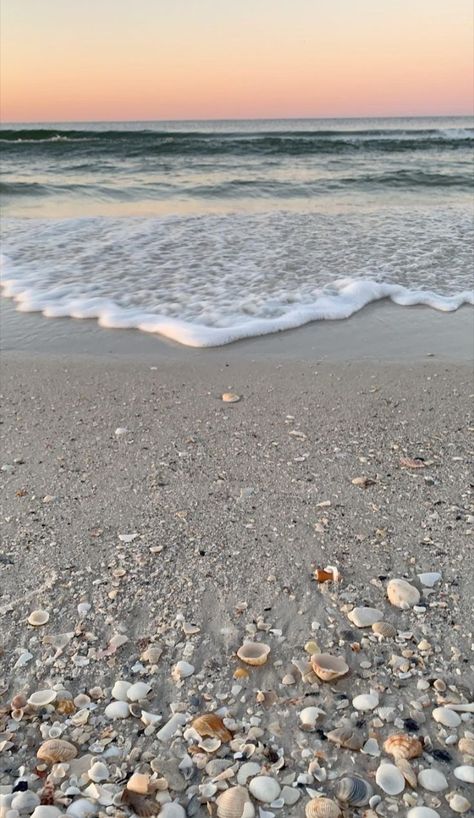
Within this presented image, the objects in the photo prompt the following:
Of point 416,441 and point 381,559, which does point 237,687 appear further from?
point 416,441

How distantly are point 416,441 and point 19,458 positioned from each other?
1.73m

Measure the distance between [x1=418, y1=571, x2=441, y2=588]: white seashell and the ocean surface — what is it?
7.91 ft

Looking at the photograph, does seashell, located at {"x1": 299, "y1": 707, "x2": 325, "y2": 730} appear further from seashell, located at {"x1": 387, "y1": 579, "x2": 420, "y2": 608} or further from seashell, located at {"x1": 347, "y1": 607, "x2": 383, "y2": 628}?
seashell, located at {"x1": 387, "y1": 579, "x2": 420, "y2": 608}

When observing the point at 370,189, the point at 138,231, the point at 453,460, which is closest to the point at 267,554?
the point at 453,460

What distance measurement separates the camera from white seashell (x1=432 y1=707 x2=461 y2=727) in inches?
56.2

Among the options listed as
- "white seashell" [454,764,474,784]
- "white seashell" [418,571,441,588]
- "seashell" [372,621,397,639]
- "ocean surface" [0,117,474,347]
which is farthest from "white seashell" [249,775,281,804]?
"ocean surface" [0,117,474,347]

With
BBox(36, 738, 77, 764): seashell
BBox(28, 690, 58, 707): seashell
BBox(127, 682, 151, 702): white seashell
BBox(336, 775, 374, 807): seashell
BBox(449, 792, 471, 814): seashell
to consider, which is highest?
BBox(28, 690, 58, 707): seashell

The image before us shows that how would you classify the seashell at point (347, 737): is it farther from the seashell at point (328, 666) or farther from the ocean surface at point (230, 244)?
the ocean surface at point (230, 244)

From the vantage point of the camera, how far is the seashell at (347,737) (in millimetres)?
1384

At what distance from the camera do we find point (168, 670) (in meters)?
1.60

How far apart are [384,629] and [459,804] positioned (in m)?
0.49

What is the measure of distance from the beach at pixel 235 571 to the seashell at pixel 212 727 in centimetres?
1

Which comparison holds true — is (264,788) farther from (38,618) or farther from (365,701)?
(38,618)

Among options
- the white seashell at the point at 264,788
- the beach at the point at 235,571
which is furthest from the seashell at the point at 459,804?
the white seashell at the point at 264,788
